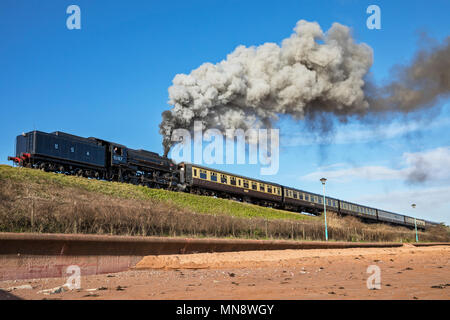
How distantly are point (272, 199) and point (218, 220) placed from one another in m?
20.5

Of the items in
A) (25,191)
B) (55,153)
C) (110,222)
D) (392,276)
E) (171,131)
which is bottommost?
(392,276)

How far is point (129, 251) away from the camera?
8.77 m

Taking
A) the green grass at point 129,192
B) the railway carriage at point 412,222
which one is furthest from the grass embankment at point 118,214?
the railway carriage at point 412,222

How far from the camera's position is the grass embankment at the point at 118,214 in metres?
9.40

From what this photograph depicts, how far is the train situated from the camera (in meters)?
20.7

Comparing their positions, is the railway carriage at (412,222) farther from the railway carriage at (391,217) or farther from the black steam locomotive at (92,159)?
the black steam locomotive at (92,159)

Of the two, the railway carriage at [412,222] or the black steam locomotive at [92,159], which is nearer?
the black steam locomotive at [92,159]

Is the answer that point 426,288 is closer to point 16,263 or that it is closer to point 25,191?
point 16,263

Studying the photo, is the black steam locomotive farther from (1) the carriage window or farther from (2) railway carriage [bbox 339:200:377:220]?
(2) railway carriage [bbox 339:200:377:220]

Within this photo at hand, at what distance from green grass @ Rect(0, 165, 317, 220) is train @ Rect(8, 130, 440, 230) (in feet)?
6.29

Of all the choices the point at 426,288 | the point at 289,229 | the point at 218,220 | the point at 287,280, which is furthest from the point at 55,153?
the point at 426,288

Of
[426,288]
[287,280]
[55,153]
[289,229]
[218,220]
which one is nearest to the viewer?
[426,288]

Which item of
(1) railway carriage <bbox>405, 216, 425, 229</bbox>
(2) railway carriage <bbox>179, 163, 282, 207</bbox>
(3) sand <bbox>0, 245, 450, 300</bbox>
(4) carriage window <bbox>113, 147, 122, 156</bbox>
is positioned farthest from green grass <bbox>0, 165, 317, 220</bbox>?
(1) railway carriage <bbox>405, 216, 425, 229</bbox>
